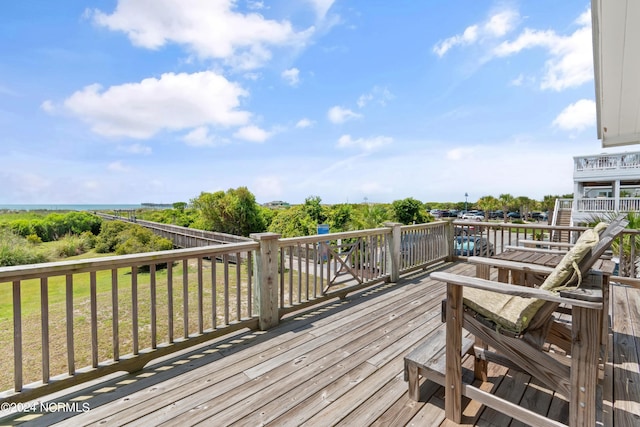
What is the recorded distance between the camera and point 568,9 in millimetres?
3672

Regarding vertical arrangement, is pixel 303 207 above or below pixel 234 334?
above

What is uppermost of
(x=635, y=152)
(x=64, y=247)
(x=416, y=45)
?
(x=416, y=45)

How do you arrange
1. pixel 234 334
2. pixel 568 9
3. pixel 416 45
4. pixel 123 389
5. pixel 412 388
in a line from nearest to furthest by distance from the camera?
pixel 412 388, pixel 123 389, pixel 234 334, pixel 568 9, pixel 416 45

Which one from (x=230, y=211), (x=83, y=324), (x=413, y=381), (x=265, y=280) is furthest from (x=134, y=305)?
(x=230, y=211)

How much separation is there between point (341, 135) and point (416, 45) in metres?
9.45

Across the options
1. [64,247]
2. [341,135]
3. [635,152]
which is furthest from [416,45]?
[64,247]

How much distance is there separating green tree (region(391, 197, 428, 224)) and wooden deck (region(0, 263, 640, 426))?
36.8ft

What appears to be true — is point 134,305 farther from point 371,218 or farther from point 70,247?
point 70,247

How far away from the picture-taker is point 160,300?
5.94 meters

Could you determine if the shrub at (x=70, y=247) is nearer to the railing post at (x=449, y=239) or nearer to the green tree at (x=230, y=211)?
the green tree at (x=230, y=211)

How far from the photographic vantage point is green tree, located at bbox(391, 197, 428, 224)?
14.1 m

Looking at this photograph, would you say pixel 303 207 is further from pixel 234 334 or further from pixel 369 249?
pixel 234 334

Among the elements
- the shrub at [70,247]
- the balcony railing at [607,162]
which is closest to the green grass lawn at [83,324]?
the shrub at [70,247]

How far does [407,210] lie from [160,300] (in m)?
11.7
